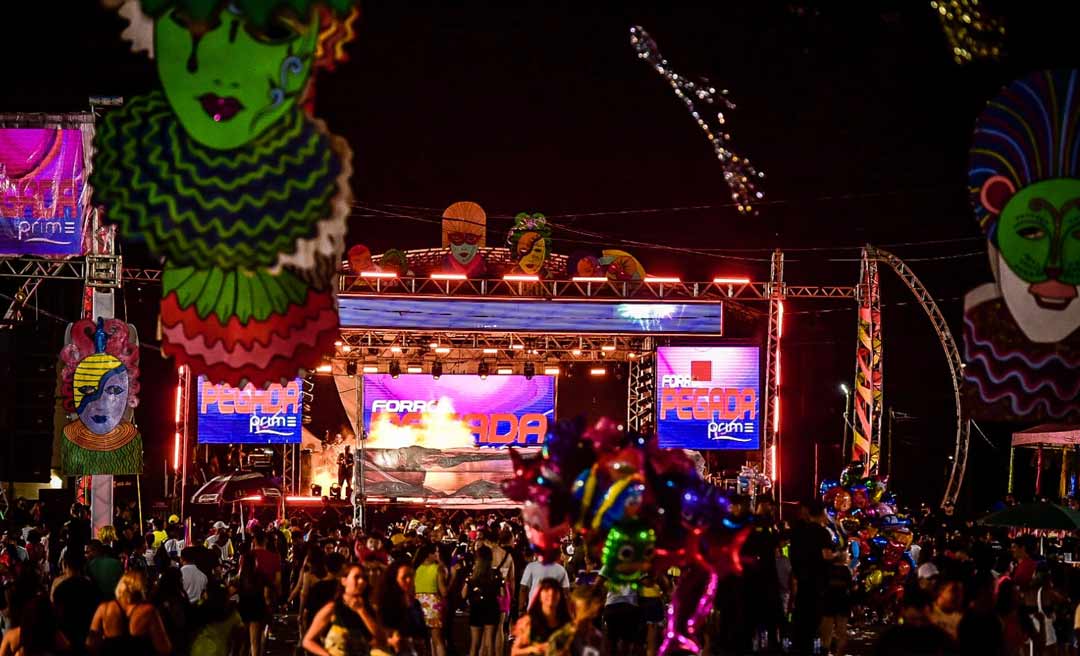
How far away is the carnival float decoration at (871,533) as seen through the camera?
18891 millimetres

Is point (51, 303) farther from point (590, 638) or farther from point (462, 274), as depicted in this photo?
point (590, 638)

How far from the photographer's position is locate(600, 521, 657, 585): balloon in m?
9.93

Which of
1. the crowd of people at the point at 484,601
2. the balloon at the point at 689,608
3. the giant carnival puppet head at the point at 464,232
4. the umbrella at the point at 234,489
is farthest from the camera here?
the giant carnival puppet head at the point at 464,232

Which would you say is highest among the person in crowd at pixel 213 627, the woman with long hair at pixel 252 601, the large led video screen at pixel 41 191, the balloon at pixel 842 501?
the large led video screen at pixel 41 191

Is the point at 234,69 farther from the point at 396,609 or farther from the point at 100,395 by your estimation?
the point at 396,609

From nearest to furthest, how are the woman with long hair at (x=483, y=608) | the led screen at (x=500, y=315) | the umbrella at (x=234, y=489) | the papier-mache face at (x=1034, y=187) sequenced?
1. the papier-mache face at (x=1034, y=187)
2. the woman with long hair at (x=483, y=608)
3. the umbrella at (x=234, y=489)
4. the led screen at (x=500, y=315)

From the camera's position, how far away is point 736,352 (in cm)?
3566

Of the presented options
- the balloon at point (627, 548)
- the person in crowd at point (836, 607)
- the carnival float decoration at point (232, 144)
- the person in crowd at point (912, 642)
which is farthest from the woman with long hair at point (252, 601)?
the person in crowd at point (912, 642)

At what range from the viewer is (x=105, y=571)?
1291 centimetres

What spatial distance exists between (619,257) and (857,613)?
46.2ft

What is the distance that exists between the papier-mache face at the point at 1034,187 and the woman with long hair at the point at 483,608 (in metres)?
7.16

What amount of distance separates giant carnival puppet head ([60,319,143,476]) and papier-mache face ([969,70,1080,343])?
22.5 feet

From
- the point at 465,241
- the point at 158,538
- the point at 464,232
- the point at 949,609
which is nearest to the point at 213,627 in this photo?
the point at 949,609

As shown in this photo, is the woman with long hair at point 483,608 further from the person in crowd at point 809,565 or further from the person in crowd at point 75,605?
the person in crowd at point 75,605
